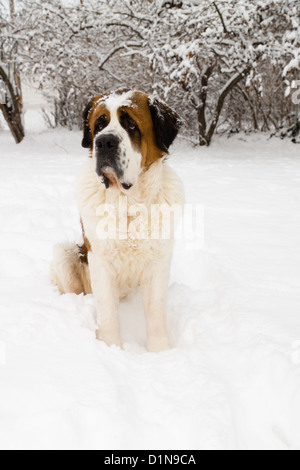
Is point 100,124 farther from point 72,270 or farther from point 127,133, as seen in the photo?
point 72,270

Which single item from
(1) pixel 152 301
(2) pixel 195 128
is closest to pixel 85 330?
(1) pixel 152 301

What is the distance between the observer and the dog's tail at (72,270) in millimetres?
2416

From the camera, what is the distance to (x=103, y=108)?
1948mm

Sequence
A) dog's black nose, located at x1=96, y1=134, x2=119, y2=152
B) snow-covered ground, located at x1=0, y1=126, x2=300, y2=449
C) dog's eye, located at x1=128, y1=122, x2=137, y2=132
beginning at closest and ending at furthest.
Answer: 1. snow-covered ground, located at x1=0, y1=126, x2=300, y2=449
2. dog's black nose, located at x1=96, y1=134, x2=119, y2=152
3. dog's eye, located at x1=128, y1=122, x2=137, y2=132

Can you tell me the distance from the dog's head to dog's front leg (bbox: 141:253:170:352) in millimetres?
510

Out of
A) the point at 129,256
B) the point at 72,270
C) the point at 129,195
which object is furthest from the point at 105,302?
the point at 129,195

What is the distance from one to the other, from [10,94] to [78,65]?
2242mm

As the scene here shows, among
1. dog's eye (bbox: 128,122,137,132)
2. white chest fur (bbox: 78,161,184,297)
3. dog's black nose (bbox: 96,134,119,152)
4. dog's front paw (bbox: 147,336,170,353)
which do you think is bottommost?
dog's front paw (bbox: 147,336,170,353)

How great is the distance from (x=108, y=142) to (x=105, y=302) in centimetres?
85

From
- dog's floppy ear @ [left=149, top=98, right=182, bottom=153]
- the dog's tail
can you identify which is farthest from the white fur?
the dog's tail

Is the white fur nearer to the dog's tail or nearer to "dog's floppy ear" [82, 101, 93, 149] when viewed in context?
"dog's floppy ear" [82, 101, 93, 149]

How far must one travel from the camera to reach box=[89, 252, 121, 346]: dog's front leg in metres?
2.09

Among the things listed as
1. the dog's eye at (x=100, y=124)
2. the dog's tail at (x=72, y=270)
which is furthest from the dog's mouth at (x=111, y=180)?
the dog's tail at (x=72, y=270)
